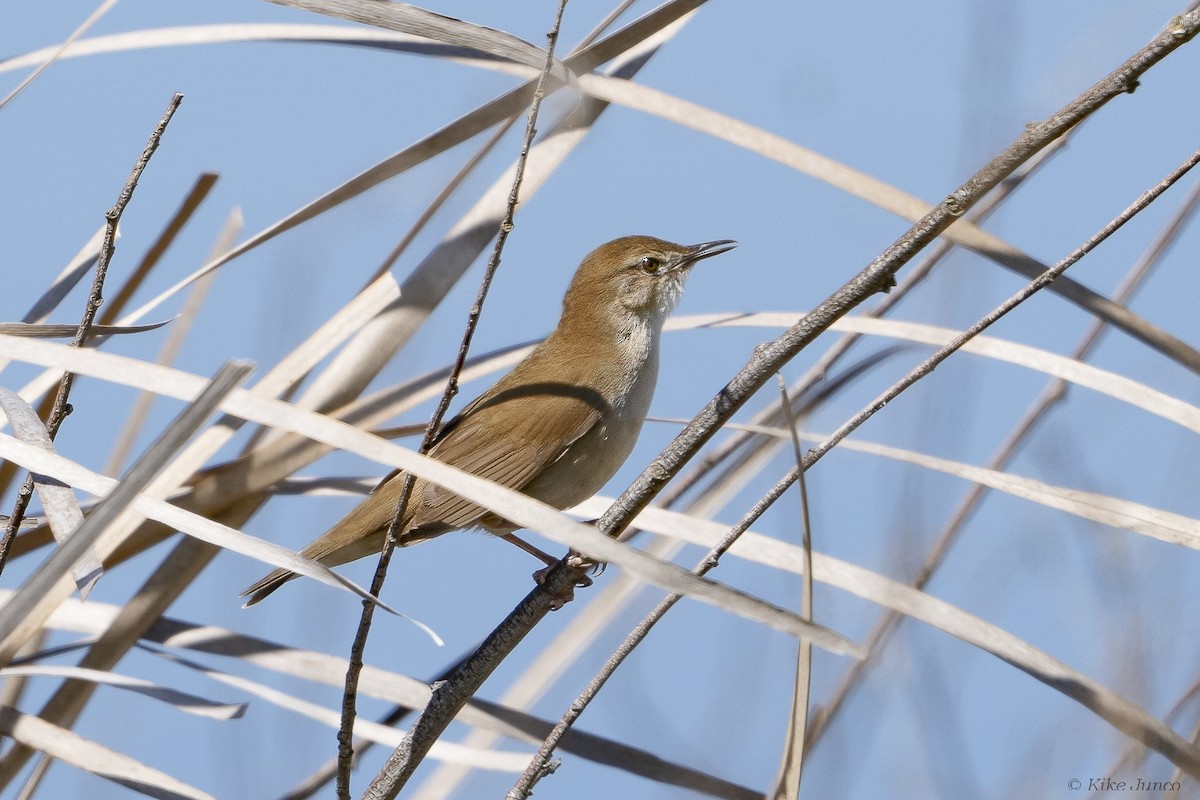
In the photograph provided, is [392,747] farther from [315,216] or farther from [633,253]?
[633,253]

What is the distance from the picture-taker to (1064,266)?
5.78 ft

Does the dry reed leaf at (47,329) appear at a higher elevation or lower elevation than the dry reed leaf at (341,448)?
higher

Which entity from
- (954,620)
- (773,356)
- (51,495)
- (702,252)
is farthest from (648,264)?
(51,495)

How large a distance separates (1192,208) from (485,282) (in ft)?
5.77

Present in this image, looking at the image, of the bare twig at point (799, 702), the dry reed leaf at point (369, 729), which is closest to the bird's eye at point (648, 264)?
the dry reed leaf at point (369, 729)

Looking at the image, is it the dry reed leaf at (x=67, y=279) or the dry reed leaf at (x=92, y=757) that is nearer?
the dry reed leaf at (x=92, y=757)

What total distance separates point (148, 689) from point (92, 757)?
22 centimetres

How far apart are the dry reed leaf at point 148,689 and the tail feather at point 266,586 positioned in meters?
0.49

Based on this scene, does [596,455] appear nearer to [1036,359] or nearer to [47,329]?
[1036,359]

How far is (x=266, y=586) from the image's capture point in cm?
326

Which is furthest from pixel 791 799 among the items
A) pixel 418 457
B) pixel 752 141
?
pixel 752 141

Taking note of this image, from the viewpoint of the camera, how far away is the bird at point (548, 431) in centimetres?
327

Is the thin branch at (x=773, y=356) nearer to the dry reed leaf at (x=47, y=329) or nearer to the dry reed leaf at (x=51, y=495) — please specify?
the dry reed leaf at (x=51, y=495)

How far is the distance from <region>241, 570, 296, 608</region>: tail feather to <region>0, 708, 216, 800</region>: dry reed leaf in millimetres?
697
